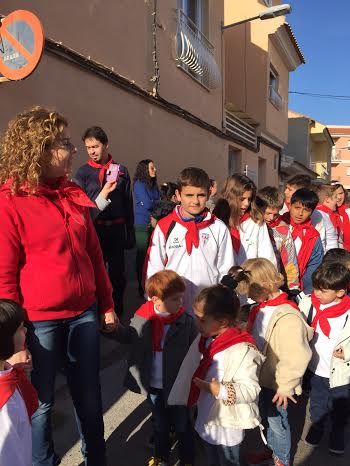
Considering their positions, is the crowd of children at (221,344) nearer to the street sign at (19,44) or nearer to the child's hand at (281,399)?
the child's hand at (281,399)

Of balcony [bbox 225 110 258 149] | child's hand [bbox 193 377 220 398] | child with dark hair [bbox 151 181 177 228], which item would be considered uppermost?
balcony [bbox 225 110 258 149]

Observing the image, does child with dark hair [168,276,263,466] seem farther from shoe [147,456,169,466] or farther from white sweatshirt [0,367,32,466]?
white sweatshirt [0,367,32,466]

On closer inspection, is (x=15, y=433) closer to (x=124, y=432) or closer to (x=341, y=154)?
(x=124, y=432)

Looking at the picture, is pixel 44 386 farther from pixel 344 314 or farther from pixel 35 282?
pixel 344 314

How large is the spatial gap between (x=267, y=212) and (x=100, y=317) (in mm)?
1917

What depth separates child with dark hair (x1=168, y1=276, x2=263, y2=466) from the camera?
1975 millimetres

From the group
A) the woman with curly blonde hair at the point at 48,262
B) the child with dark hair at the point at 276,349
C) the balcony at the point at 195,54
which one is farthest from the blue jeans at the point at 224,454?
the balcony at the point at 195,54

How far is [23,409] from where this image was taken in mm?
1669

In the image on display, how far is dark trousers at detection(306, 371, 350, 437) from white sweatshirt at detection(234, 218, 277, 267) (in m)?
0.94

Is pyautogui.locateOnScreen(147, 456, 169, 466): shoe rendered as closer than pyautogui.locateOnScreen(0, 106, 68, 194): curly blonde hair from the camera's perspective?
No

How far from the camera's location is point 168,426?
2506mm

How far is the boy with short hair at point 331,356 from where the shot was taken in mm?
2711

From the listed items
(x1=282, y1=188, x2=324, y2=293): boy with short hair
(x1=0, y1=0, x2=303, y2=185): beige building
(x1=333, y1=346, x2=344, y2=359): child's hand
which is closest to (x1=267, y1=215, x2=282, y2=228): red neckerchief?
(x1=282, y1=188, x2=324, y2=293): boy with short hair

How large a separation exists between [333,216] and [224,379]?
3.24 m
